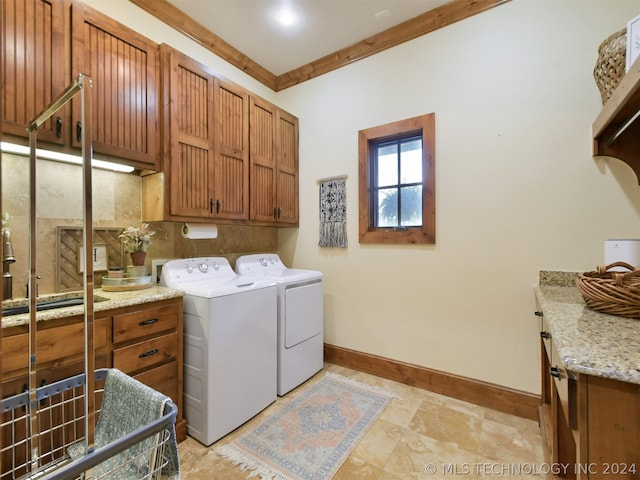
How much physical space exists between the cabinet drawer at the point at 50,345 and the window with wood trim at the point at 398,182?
200 cm

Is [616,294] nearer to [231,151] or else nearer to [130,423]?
[130,423]

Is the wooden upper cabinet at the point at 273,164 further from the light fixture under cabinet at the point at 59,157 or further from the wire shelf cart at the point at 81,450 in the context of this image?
the wire shelf cart at the point at 81,450

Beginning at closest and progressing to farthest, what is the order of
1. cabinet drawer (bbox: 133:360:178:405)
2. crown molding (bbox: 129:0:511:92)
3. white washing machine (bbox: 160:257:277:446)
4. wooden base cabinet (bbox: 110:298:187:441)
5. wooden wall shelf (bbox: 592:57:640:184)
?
wooden wall shelf (bbox: 592:57:640:184), wooden base cabinet (bbox: 110:298:187:441), cabinet drawer (bbox: 133:360:178:405), white washing machine (bbox: 160:257:277:446), crown molding (bbox: 129:0:511:92)

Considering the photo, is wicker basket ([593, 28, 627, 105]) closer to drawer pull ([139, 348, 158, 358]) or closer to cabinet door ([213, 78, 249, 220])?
cabinet door ([213, 78, 249, 220])

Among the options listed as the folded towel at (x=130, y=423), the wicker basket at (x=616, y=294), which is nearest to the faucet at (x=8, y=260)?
the folded towel at (x=130, y=423)

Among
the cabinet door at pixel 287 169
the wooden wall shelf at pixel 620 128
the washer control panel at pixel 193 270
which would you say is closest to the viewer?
the wooden wall shelf at pixel 620 128

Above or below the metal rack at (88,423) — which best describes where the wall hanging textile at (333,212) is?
above

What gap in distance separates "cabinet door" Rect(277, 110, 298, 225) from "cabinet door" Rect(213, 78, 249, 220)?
0.42 meters

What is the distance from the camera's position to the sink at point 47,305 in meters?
1.55

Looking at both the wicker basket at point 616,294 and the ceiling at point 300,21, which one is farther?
the ceiling at point 300,21

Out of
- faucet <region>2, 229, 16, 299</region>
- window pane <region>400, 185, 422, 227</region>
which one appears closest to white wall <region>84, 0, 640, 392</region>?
window pane <region>400, 185, 422, 227</region>

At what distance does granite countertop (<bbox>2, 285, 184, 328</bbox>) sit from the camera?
4.55 feet

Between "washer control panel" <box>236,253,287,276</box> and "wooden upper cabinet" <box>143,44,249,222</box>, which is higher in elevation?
"wooden upper cabinet" <box>143,44,249,222</box>

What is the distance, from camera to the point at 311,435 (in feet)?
6.44
